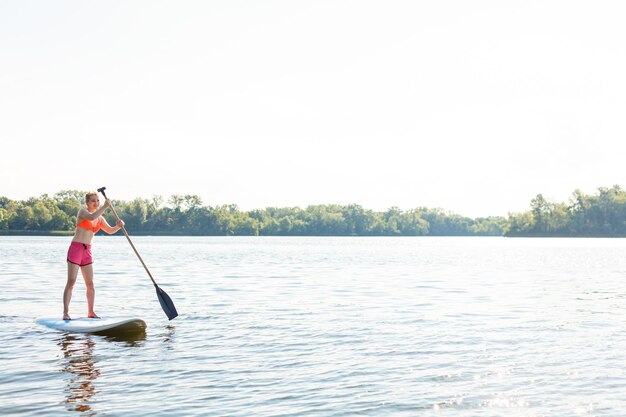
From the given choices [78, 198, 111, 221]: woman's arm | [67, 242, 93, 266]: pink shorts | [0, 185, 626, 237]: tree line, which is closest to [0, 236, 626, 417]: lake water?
[67, 242, 93, 266]: pink shorts

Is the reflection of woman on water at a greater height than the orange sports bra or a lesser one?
lesser

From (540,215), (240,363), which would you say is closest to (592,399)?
(240,363)

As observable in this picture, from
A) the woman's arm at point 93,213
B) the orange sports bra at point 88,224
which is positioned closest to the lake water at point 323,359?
the orange sports bra at point 88,224

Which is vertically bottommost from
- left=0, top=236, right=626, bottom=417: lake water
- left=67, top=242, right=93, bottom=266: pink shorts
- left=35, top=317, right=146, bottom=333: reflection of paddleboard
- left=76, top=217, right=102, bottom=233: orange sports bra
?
left=0, top=236, right=626, bottom=417: lake water

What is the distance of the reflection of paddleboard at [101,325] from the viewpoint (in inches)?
483

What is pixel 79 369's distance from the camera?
373 inches

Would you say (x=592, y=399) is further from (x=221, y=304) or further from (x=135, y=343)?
(x=221, y=304)

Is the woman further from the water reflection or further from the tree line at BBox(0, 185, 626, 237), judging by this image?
the tree line at BBox(0, 185, 626, 237)

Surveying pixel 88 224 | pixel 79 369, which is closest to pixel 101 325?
pixel 88 224

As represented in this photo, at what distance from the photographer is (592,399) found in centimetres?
790

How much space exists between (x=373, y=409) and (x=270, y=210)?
190370 millimetres

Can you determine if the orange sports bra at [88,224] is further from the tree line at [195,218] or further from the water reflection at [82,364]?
the tree line at [195,218]

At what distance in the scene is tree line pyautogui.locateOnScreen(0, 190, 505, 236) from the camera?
454 feet

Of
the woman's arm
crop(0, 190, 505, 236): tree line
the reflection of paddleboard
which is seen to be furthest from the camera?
crop(0, 190, 505, 236): tree line
